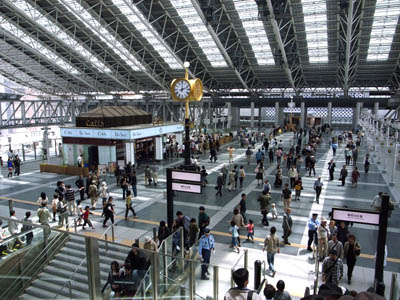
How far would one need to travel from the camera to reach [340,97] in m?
47.4

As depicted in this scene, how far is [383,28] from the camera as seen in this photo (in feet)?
95.2

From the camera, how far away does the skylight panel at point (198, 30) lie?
29.2 metres

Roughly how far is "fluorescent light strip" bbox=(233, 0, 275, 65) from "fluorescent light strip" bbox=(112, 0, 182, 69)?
8.42m

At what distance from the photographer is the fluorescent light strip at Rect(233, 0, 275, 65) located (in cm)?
2839

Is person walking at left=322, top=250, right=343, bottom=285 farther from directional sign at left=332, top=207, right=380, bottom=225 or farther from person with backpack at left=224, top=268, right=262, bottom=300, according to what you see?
person with backpack at left=224, top=268, right=262, bottom=300

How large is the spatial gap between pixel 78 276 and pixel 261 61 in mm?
38210

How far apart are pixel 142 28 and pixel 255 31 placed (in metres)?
11.0

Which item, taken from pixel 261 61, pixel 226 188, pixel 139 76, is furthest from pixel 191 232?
pixel 139 76

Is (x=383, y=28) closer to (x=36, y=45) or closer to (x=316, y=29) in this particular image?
(x=316, y=29)

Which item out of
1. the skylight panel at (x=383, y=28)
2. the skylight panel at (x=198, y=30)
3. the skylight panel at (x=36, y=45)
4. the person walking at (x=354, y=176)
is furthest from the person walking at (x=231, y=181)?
the skylight panel at (x=36, y=45)

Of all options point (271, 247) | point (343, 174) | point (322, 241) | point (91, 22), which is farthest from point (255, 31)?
point (271, 247)

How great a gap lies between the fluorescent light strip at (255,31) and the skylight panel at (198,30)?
3886mm

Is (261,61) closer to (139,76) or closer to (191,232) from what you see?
(139,76)

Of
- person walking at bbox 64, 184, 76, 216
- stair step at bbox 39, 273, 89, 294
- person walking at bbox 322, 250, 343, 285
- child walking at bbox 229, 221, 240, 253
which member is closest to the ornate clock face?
child walking at bbox 229, 221, 240, 253
